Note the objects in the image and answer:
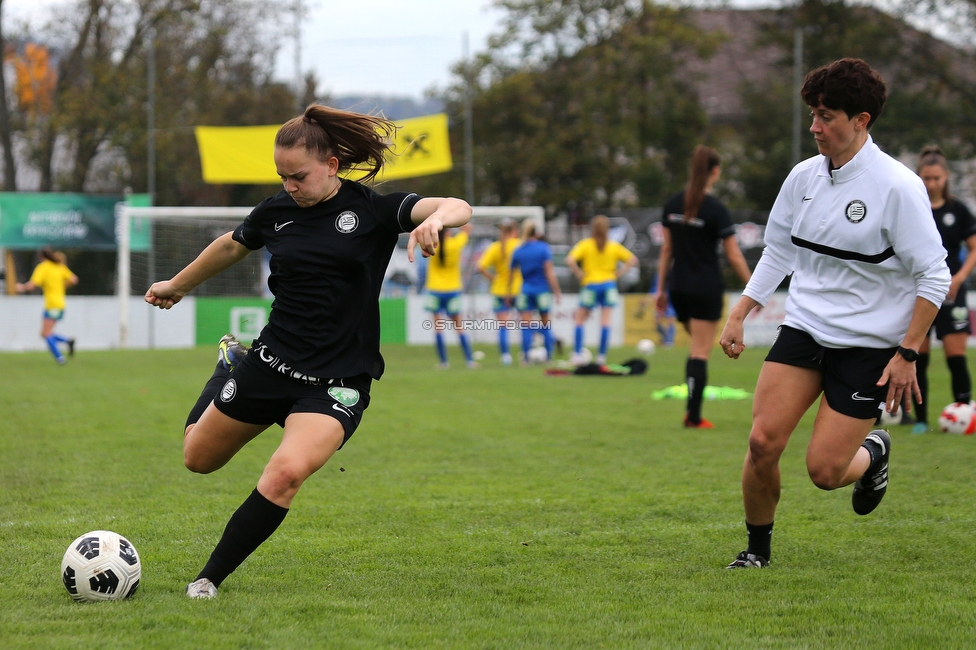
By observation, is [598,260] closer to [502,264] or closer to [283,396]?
[502,264]

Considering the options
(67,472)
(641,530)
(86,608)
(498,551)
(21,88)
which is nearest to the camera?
(86,608)

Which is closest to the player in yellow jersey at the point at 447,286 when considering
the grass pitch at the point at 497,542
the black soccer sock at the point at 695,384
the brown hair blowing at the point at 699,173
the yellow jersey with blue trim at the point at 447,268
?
the yellow jersey with blue trim at the point at 447,268

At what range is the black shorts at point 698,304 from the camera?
28.1ft

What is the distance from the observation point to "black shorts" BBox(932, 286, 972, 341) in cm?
820

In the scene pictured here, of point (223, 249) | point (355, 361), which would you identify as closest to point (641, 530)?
point (355, 361)

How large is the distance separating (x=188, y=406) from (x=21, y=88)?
19906 mm

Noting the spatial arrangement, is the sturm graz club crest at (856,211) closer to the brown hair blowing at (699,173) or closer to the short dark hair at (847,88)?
the short dark hair at (847,88)

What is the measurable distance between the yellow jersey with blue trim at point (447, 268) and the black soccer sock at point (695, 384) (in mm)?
7035

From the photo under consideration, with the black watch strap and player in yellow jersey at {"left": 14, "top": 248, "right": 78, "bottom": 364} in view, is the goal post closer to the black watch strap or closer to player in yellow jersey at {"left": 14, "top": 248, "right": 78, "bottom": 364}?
player in yellow jersey at {"left": 14, "top": 248, "right": 78, "bottom": 364}

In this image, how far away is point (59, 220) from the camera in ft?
68.8

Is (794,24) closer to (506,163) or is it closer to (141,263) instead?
(506,163)

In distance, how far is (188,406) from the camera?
10.7 metres

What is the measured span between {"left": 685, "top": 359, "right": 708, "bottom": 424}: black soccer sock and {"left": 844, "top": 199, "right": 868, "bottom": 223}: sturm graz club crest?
4511 millimetres

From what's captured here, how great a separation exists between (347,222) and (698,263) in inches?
200
